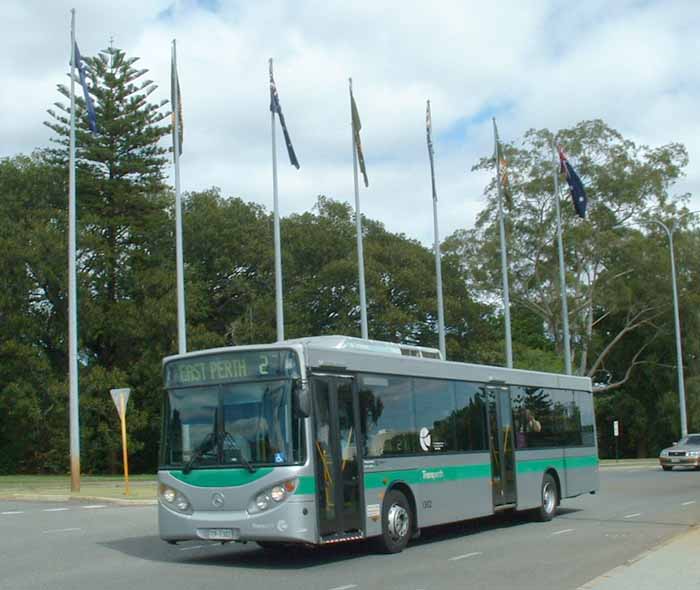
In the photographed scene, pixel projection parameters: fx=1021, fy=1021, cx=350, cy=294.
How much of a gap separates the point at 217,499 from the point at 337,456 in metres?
1.67

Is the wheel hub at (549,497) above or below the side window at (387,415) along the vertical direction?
below

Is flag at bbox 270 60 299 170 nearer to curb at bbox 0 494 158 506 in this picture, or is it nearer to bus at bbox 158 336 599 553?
curb at bbox 0 494 158 506

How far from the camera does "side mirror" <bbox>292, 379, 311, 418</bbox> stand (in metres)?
12.8

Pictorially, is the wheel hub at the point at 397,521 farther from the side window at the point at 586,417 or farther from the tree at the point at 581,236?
the tree at the point at 581,236

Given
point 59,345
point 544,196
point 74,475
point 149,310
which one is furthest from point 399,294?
point 74,475

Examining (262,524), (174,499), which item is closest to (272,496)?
(262,524)

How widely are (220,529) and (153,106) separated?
4448 cm

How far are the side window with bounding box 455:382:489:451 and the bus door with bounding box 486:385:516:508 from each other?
0.30 metres

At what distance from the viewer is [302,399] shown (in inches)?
503

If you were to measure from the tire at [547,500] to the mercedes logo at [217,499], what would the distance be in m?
8.30

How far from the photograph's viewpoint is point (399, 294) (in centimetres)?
5884

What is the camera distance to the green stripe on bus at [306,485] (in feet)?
41.8

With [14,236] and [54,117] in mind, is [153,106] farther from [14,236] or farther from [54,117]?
[14,236]

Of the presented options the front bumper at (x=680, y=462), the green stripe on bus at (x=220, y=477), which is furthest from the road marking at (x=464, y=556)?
the front bumper at (x=680, y=462)
